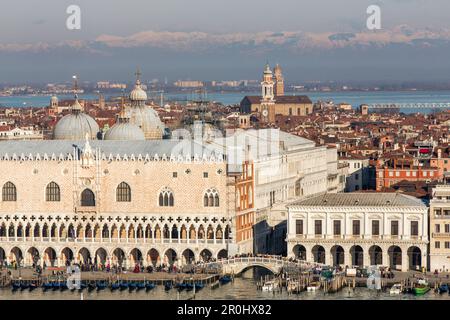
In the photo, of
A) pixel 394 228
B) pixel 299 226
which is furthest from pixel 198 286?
pixel 394 228

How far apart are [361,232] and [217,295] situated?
5511 millimetres

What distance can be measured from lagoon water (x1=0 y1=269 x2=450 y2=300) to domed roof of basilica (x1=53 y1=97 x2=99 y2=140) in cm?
1050

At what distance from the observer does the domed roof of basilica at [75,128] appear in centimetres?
4519

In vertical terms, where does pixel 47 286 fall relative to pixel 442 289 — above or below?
below

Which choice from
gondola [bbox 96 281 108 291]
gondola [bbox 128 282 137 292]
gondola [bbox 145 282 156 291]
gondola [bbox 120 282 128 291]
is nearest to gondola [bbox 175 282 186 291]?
gondola [bbox 145 282 156 291]

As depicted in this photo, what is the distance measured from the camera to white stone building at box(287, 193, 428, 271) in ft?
121

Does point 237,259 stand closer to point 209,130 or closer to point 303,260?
point 303,260

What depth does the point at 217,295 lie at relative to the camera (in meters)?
33.8

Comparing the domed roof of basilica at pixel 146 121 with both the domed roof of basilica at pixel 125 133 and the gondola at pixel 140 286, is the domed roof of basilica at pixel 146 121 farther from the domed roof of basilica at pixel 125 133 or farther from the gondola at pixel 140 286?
the gondola at pixel 140 286

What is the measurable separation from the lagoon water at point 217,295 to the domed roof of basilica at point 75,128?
10501 millimetres

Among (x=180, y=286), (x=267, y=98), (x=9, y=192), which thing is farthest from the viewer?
(x=267, y=98)

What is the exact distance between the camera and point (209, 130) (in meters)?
45.6

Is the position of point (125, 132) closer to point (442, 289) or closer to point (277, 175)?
point (277, 175)
